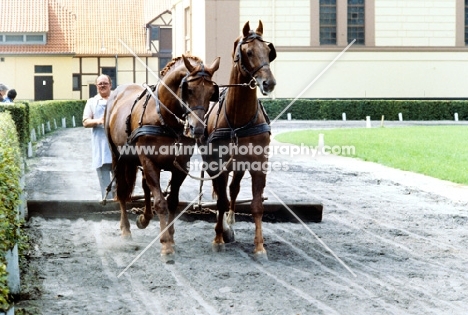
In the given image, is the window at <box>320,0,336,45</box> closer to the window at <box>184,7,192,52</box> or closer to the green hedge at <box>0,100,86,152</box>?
the window at <box>184,7,192,52</box>

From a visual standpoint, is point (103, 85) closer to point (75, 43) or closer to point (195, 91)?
point (195, 91)

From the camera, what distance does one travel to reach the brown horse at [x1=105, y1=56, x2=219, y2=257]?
8703mm

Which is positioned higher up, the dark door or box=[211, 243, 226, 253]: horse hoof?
the dark door

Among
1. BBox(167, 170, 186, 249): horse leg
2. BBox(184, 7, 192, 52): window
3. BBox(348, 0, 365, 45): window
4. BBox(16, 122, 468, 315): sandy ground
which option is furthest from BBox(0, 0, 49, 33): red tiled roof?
BBox(167, 170, 186, 249): horse leg

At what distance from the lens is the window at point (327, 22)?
4628 centimetres

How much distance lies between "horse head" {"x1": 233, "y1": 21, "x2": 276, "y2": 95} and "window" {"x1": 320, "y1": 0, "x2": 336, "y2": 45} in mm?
37627

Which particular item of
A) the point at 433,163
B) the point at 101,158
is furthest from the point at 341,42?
the point at 101,158

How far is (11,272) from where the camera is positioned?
6.99 metres

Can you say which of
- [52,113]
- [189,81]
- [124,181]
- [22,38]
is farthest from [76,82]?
[189,81]

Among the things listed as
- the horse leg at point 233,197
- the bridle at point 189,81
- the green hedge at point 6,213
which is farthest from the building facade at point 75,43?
the green hedge at point 6,213

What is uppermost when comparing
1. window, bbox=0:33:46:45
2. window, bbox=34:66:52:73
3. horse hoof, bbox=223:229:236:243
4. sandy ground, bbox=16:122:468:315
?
window, bbox=0:33:46:45

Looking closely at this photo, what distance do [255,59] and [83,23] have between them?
62117 mm

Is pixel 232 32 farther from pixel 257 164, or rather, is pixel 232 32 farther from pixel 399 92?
pixel 257 164

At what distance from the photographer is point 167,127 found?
9172 millimetres
